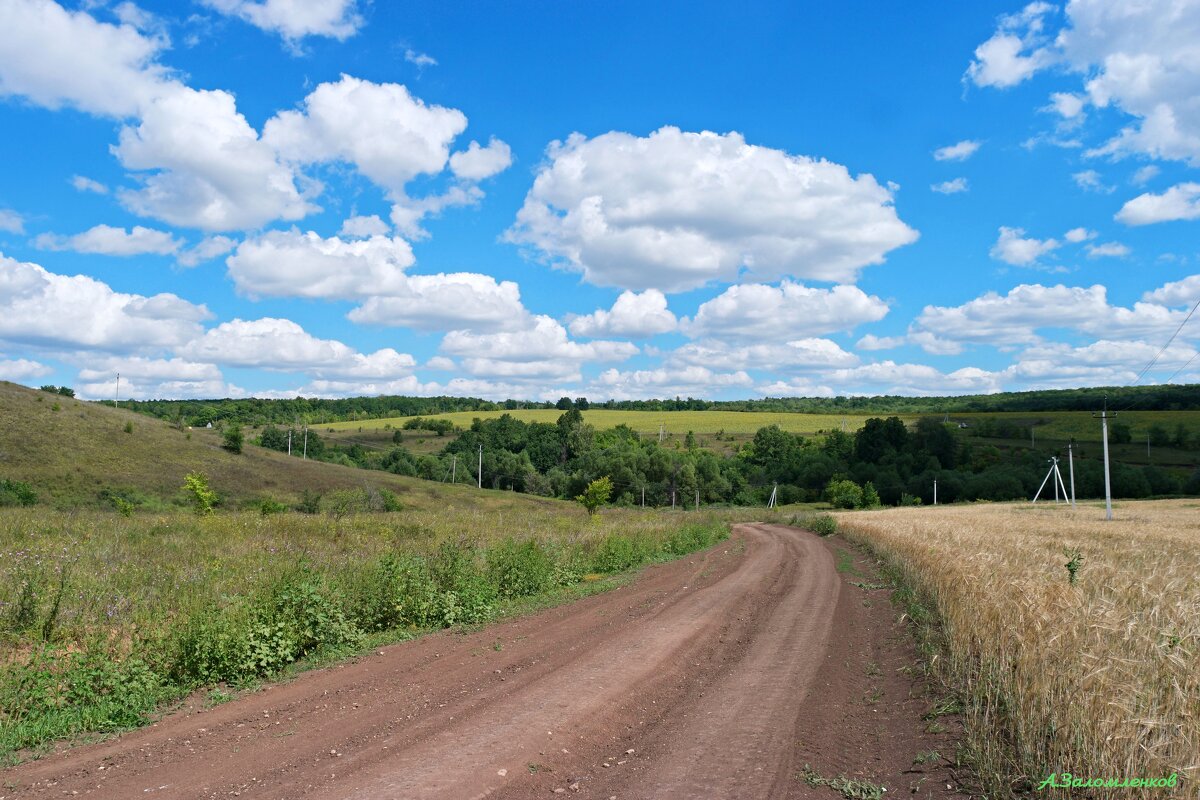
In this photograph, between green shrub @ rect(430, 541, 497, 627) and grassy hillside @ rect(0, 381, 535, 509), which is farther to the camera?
grassy hillside @ rect(0, 381, 535, 509)

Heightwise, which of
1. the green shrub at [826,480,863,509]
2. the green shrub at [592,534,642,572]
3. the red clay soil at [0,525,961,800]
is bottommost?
the green shrub at [826,480,863,509]

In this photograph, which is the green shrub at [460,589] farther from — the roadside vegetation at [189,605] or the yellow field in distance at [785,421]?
the yellow field in distance at [785,421]

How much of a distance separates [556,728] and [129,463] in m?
68.7

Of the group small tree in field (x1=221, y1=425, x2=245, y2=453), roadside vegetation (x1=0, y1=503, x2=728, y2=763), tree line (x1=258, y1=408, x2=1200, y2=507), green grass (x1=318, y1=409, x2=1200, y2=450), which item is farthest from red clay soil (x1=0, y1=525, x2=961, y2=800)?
green grass (x1=318, y1=409, x2=1200, y2=450)

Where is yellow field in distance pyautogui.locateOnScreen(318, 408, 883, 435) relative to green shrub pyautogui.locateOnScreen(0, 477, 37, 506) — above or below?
above

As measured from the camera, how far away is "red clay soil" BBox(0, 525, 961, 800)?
577 centimetres

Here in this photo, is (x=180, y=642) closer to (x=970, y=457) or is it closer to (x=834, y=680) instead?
(x=834, y=680)

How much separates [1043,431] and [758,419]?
6385 centimetres

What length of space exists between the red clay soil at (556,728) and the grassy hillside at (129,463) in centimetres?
4992

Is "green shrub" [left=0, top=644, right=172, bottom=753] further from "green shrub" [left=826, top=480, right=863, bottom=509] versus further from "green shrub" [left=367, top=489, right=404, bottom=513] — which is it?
"green shrub" [left=826, top=480, right=863, bottom=509]

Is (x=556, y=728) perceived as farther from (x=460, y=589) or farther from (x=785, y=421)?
(x=785, y=421)

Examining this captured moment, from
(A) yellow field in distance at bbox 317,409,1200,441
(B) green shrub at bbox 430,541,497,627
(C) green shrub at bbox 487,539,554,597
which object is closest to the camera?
(B) green shrub at bbox 430,541,497,627

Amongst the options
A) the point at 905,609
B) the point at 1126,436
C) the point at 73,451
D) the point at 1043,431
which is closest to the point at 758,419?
the point at 1043,431

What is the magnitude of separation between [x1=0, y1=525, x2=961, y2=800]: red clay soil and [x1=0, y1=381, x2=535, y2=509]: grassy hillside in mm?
49921
